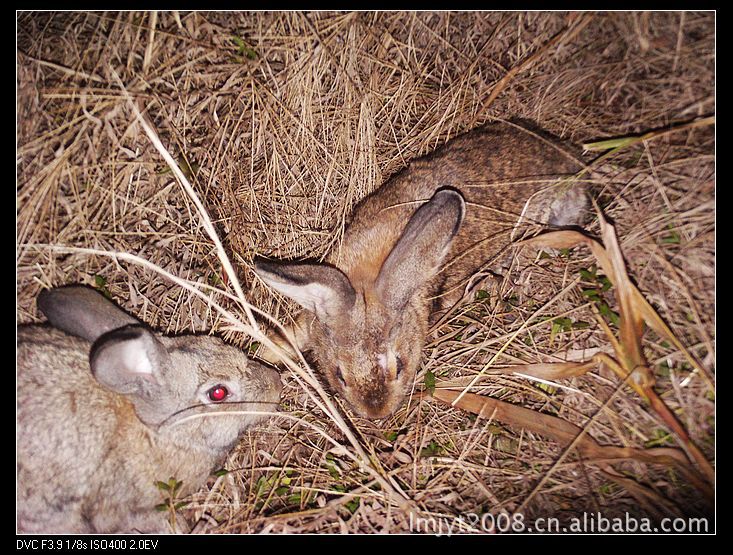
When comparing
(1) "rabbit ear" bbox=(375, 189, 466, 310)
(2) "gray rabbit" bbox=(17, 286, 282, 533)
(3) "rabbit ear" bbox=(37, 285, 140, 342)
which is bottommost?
(2) "gray rabbit" bbox=(17, 286, 282, 533)

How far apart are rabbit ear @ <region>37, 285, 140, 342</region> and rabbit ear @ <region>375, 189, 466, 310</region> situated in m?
1.79

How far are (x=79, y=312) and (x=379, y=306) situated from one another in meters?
1.95

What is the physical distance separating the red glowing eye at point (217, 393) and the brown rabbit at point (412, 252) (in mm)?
506

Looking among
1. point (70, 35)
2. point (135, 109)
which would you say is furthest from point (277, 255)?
point (70, 35)

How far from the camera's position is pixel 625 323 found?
9.71 feet

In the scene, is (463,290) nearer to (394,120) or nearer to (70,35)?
(394,120)

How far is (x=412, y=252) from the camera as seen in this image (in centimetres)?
330

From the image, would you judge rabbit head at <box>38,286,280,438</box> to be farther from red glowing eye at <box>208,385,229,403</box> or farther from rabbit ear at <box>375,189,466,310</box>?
rabbit ear at <box>375,189,466,310</box>

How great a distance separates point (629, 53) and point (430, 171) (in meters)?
1.58

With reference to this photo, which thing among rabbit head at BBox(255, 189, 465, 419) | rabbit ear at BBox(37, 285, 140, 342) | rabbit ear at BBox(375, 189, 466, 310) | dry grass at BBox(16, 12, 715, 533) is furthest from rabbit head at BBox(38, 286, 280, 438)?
rabbit ear at BBox(375, 189, 466, 310)

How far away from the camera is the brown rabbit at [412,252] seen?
3.31 metres

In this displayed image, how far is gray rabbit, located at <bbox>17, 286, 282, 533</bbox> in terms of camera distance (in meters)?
2.93
